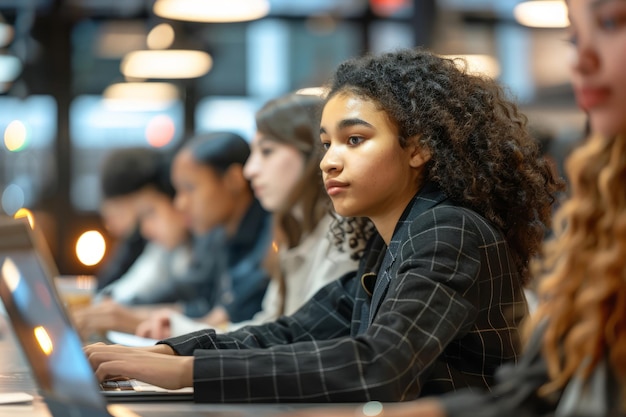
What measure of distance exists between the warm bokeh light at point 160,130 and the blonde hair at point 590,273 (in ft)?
19.7

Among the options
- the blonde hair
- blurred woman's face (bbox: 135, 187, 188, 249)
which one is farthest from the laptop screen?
blurred woman's face (bbox: 135, 187, 188, 249)

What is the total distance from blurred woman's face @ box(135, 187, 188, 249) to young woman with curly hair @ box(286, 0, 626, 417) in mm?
3671

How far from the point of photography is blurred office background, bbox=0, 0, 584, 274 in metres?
6.93

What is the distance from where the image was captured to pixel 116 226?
5.15m

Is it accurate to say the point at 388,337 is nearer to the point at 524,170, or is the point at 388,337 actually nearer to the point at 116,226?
the point at 524,170

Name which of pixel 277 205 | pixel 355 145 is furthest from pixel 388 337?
pixel 277 205

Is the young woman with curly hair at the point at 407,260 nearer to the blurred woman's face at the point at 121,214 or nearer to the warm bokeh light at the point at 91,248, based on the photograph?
the blurred woman's face at the point at 121,214

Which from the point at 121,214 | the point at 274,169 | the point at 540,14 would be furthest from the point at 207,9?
the point at 274,169

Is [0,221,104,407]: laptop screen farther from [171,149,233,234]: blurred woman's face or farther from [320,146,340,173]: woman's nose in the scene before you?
[171,149,233,234]: blurred woman's face

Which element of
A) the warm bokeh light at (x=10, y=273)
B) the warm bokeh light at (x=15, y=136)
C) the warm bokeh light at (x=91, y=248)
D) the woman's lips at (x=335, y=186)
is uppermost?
the woman's lips at (x=335, y=186)

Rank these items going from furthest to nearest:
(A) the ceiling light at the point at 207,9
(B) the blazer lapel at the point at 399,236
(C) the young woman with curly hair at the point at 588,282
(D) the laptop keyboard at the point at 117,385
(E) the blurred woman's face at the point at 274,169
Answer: (A) the ceiling light at the point at 207,9 < (E) the blurred woman's face at the point at 274,169 < (B) the blazer lapel at the point at 399,236 < (D) the laptop keyboard at the point at 117,385 < (C) the young woman with curly hair at the point at 588,282

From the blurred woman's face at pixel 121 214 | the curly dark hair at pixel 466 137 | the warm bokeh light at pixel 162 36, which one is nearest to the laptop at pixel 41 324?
the curly dark hair at pixel 466 137

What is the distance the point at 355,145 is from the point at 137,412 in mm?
624

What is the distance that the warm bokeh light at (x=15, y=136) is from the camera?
7.06 meters
